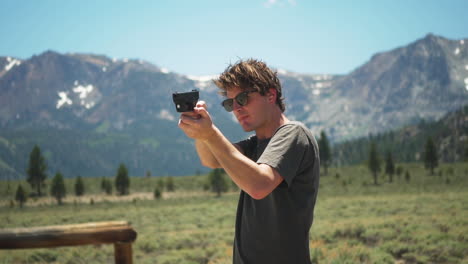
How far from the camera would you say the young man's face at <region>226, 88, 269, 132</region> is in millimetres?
2594

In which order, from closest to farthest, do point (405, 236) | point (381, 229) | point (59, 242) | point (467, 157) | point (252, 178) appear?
point (252, 178) < point (59, 242) < point (405, 236) < point (381, 229) < point (467, 157)

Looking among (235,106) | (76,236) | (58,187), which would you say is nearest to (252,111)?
(235,106)

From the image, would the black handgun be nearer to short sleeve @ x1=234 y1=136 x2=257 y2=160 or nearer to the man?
the man

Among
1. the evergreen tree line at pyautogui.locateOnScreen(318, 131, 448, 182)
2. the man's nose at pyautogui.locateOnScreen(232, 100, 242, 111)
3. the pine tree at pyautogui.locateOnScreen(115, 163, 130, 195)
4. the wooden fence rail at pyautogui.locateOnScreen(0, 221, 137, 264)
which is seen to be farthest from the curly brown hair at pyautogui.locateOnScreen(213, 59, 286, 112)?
the pine tree at pyautogui.locateOnScreen(115, 163, 130, 195)

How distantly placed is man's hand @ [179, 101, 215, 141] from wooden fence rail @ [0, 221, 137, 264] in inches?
43.9

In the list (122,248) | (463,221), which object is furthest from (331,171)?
(122,248)

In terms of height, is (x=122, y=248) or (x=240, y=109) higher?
(x=240, y=109)

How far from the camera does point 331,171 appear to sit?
110500mm

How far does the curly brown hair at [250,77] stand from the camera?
2588mm

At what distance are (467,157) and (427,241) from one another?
113m

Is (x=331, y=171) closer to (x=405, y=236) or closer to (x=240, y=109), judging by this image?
(x=405, y=236)

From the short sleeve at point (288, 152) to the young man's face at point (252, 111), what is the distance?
221mm

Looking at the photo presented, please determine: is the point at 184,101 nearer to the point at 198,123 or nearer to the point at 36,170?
the point at 198,123

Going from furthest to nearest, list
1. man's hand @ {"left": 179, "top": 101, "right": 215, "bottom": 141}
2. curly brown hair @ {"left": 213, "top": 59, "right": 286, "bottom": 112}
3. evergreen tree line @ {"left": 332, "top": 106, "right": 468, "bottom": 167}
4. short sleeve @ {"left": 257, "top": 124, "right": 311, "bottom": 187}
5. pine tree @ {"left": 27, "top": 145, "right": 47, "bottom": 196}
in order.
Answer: evergreen tree line @ {"left": 332, "top": 106, "right": 468, "bottom": 167}, pine tree @ {"left": 27, "top": 145, "right": 47, "bottom": 196}, curly brown hair @ {"left": 213, "top": 59, "right": 286, "bottom": 112}, short sleeve @ {"left": 257, "top": 124, "right": 311, "bottom": 187}, man's hand @ {"left": 179, "top": 101, "right": 215, "bottom": 141}
